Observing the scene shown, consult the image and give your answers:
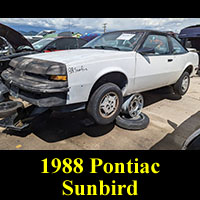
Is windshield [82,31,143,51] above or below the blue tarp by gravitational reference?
below

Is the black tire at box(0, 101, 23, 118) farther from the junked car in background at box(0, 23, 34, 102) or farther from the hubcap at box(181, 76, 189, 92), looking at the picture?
the hubcap at box(181, 76, 189, 92)

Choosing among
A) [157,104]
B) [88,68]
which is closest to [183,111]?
[157,104]

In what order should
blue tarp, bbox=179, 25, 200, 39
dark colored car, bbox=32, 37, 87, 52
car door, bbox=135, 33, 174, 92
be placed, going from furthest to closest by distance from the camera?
1. blue tarp, bbox=179, 25, 200, 39
2. dark colored car, bbox=32, 37, 87, 52
3. car door, bbox=135, 33, 174, 92

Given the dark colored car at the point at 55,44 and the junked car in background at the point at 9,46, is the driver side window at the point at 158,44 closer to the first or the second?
the junked car in background at the point at 9,46

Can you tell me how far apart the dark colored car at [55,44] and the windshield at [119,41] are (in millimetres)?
2856

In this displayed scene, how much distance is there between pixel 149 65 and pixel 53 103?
1.96m

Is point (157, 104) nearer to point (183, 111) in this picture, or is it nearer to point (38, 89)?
point (183, 111)

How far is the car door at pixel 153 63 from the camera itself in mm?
2955

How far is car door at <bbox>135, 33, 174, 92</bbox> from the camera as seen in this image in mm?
2955

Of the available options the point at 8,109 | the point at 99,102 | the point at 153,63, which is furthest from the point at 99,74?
the point at 8,109

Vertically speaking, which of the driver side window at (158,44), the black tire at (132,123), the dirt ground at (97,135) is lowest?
the dirt ground at (97,135)

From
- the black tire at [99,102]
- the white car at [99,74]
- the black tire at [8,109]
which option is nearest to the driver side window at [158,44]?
the white car at [99,74]

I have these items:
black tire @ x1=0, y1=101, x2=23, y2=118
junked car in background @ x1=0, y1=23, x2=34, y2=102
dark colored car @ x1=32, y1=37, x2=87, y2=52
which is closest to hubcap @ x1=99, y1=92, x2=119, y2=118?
black tire @ x1=0, y1=101, x2=23, y2=118

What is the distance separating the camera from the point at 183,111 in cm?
395
